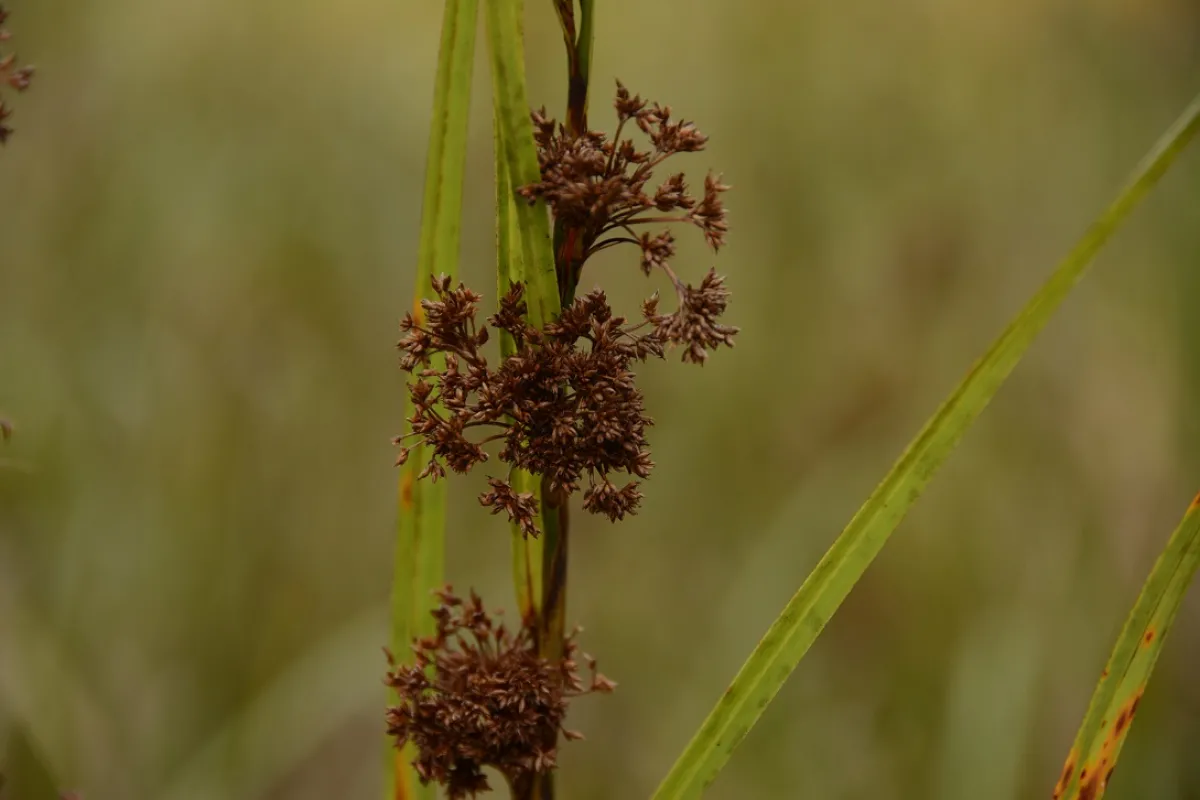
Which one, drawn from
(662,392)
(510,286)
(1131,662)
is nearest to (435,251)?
(510,286)

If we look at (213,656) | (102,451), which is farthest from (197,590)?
(102,451)

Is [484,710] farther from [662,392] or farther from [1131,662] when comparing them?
[662,392]

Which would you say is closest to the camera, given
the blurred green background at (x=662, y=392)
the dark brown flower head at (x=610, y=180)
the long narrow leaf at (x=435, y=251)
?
the dark brown flower head at (x=610, y=180)

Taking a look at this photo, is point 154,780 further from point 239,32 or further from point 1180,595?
point 1180,595

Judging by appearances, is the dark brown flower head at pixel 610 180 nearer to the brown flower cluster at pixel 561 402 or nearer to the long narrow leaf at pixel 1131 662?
the brown flower cluster at pixel 561 402

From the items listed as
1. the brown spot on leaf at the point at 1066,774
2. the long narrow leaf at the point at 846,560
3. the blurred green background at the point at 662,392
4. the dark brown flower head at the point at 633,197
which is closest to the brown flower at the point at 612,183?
the dark brown flower head at the point at 633,197

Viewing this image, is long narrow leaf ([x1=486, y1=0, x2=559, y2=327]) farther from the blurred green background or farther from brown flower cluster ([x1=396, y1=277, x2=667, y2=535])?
the blurred green background

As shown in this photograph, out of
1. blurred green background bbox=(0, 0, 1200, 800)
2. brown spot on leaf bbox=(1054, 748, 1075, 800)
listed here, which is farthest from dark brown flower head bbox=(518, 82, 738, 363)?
blurred green background bbox=(0, 0, 1200, 800)
